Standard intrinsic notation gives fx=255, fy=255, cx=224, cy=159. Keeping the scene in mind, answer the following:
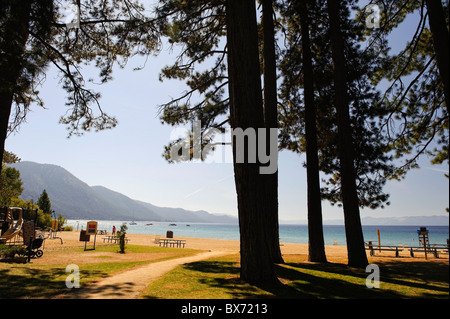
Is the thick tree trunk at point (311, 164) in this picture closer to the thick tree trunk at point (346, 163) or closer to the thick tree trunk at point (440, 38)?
the thick tree trunk at point (346, 163)

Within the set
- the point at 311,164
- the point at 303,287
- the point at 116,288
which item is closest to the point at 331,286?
the point at 303,287

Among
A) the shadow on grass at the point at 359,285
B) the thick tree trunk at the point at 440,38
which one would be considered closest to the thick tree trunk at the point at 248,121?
the shadow on grass at the point at 359,285

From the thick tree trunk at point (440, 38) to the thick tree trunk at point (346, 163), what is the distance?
3.63 metres

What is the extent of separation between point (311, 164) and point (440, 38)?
242 inches

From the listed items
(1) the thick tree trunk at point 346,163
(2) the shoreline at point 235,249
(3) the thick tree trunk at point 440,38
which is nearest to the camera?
(3) the thick tree trunk at point 440,38

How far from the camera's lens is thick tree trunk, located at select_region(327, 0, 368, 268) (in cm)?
935

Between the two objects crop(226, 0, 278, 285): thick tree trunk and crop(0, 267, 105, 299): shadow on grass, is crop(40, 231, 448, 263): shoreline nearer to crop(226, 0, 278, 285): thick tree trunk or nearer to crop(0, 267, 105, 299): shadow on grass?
crop(226, 0, 278, 285): thick tree trunk

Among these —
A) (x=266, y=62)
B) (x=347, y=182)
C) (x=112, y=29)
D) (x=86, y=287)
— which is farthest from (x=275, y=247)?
(x=112, y=29)

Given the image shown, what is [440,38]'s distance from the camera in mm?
6473

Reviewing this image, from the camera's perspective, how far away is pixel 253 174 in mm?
6176

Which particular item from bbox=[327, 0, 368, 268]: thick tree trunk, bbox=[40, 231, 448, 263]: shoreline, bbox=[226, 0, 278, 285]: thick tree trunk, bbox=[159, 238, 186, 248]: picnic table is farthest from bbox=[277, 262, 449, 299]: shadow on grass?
bbox=[159, 238, 186, 248]: picnic table

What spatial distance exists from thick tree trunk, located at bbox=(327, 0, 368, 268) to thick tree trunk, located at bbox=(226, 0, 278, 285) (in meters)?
4.93

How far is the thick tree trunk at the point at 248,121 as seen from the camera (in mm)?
6004
